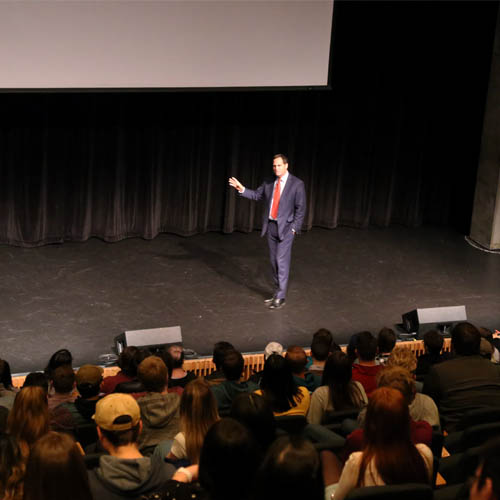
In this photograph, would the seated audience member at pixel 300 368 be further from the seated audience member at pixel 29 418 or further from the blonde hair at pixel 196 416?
the seated audience member at pixel 29 418

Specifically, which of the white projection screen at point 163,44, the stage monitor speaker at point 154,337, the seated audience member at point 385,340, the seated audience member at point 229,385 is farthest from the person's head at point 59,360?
the white projection screen at point 163,44

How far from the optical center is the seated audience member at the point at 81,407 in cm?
393

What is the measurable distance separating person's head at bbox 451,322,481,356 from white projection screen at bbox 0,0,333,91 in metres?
3.93

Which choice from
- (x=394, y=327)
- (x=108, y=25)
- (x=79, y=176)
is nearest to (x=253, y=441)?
(x=394, y=327)

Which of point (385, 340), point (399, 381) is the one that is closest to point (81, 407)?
point (399, 381)

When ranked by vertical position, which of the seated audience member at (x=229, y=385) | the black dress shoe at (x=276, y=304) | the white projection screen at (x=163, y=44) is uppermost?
the white projection screen at (x=163, y=44)

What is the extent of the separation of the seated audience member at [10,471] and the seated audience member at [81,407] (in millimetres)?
958

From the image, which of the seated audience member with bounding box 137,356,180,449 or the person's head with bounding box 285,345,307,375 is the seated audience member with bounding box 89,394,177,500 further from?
the person's head with bounding box 285,345,307,375

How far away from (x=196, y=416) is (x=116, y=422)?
338 millimetres

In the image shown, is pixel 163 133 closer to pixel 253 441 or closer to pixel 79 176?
pixel 79 176

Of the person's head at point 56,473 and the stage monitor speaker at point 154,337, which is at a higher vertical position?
the person's head at point 56,473

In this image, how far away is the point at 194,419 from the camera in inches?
126

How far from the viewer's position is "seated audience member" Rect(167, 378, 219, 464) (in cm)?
317

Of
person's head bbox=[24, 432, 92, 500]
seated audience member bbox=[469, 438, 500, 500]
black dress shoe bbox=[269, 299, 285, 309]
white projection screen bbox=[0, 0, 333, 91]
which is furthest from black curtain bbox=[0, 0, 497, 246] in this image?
seated audience member bbox=[469, 438, 500, 500]
